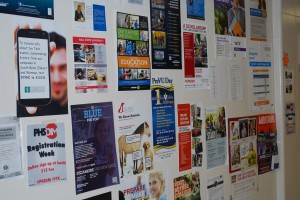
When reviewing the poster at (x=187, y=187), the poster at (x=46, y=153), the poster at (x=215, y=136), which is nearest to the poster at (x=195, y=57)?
the poster at (x=215, y=136)

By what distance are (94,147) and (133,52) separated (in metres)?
A: 0.43

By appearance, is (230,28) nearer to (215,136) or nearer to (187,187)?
(215,136)

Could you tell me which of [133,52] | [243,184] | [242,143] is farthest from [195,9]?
[243,184]

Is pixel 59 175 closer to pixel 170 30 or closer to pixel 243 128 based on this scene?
pixel 170 30

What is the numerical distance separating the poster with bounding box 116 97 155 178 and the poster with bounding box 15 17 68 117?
267mm

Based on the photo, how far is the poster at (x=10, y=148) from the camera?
0.99 m

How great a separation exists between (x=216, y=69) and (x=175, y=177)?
632 mm

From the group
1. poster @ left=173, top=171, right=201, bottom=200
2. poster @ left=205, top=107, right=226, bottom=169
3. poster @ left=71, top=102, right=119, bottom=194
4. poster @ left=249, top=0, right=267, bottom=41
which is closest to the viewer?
poster @ left=71, top=102, right=119, bottom=194

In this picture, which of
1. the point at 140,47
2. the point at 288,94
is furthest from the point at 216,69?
the point at 288,94

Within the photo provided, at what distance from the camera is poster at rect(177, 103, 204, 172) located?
1.55 m

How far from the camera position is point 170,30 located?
4.93 feet

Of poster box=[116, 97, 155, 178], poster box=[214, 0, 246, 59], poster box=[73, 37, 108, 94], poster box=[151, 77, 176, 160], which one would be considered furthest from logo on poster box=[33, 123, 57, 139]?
poster box=[214, 0, 246, 59]

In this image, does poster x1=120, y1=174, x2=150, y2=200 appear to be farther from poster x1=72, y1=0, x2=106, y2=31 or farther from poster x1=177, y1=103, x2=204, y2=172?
poster x1=72, y1=0, x2=106, y2=31

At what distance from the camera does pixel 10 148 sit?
101 cm
